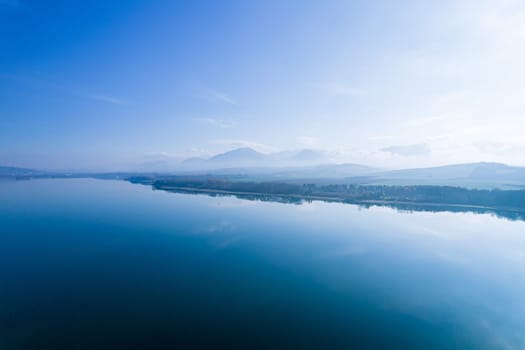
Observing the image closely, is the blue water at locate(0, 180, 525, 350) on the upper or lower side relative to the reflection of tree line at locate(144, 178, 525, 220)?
lower

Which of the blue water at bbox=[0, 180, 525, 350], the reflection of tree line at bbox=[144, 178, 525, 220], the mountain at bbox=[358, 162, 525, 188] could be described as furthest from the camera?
the mountain at bbox=[358, 162, 525, 188]

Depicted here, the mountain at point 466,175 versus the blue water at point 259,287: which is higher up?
the mountain at point 466,175

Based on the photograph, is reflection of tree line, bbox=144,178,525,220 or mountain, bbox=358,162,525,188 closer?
reflection of tree line, bbox=144,178,525,220

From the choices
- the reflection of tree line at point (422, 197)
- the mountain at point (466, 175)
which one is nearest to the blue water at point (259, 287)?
the reflection of tree line at point (422, 197)

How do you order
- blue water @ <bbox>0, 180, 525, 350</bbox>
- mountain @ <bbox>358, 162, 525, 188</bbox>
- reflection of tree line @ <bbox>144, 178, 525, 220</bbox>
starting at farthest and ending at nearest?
mountain @ <bbox>358, 162, 525, 188</bbox>
reflection of tree line @ <bbox>144, 178, 525, 220</bbox>
blue water @ <bbox>0, 180, 525, 350</bbox>

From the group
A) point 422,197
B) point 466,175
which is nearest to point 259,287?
point 422,197

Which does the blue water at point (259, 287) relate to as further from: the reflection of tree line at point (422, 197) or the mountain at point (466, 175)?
the mountain at point (466, 175)

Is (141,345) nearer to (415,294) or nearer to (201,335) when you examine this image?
(201,335)

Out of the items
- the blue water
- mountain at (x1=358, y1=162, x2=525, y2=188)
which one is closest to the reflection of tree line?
the blue water

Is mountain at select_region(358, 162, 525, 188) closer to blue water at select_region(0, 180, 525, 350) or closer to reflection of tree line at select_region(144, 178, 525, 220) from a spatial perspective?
reflection of tree line at select_region(144, 178, 525, 220)
